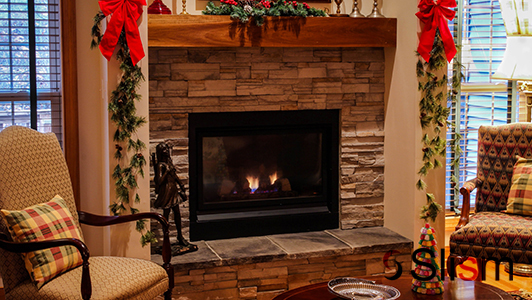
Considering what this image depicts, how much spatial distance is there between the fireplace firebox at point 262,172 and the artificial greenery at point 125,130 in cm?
57

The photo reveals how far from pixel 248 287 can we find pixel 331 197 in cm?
95

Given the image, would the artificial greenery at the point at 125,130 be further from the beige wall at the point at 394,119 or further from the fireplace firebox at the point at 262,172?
the fireplace firebox at the point at 262,172

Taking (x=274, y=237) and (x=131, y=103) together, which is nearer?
(x=131, y=103)

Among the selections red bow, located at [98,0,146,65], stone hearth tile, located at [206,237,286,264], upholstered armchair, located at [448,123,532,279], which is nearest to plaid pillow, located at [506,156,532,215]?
upholstered armchair, located at [448,123,532,279]

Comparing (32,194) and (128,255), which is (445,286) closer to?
(128,255)

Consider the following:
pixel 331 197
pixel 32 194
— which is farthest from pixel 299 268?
pixel 32 194

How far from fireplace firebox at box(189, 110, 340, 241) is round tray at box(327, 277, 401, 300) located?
1403mm

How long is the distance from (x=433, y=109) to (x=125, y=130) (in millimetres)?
1868

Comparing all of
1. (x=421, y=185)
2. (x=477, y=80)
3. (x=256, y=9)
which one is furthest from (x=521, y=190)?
(x=256, y=9)

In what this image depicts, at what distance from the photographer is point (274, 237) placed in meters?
3.83

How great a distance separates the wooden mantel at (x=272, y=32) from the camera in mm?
3303

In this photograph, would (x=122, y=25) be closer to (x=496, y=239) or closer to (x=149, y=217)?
(x=149, y=217)

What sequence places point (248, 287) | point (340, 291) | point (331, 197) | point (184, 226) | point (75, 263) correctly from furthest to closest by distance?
point (331, 197)
point (184, 226)
point (248, 287)
point (75, 263)
point (340, 291)

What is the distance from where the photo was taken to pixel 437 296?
97.0 inches
